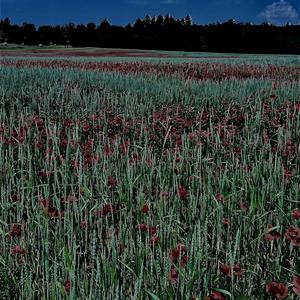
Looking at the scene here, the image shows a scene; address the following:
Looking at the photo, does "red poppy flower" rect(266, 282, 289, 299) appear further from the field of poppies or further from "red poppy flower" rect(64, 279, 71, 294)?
"red poppy flower" rect(64, 279, 71, 294)

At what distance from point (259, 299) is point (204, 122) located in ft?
15.1

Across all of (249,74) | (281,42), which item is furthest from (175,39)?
(249,74)

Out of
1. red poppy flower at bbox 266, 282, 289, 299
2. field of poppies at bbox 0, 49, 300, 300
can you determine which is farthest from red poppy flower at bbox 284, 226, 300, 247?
red poppy flower at bbox 266, 282, 289, 299

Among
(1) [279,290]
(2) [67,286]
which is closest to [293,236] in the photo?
(1) [279,290]

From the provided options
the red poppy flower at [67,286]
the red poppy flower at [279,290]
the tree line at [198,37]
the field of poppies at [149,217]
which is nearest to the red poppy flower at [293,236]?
the field of poppies at [149,217]

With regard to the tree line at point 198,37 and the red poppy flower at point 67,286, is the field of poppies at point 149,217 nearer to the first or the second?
the red poppy flower at point 67,286

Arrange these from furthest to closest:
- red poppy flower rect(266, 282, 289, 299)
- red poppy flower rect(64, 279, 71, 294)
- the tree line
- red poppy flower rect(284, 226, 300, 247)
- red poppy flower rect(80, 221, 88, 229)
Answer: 1. the tree line
2. red poppy flower rect(80, 221, 88, 229)
3. red poppy flower rect(284, 226, 300, 247)
4. red poppy flower rect(64, 279, 71, 294)
5. red poppy flower rect(266, 282, 289, 299)

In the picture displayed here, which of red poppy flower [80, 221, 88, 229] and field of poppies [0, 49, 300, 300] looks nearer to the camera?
field of poppies [0, 49, 300, 300]

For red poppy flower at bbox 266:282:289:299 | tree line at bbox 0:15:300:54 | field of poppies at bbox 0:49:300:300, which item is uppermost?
tree line at bbox 0:15:300:54

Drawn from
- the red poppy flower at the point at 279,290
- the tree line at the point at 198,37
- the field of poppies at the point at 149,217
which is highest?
the tree line at the point at 198,37

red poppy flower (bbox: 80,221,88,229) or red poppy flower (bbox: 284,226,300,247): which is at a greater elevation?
red poppy flower (bbox: 284,226,300,247)

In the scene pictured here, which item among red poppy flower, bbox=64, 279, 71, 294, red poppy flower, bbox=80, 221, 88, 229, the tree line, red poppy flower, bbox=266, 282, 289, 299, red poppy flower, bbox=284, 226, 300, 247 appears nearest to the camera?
red poppy flower, bbox=266, 282, 289, 299

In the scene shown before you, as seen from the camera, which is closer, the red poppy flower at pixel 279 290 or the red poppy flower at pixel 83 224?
the red poppy flower at pixel 279 290

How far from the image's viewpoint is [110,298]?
1.68 metres
